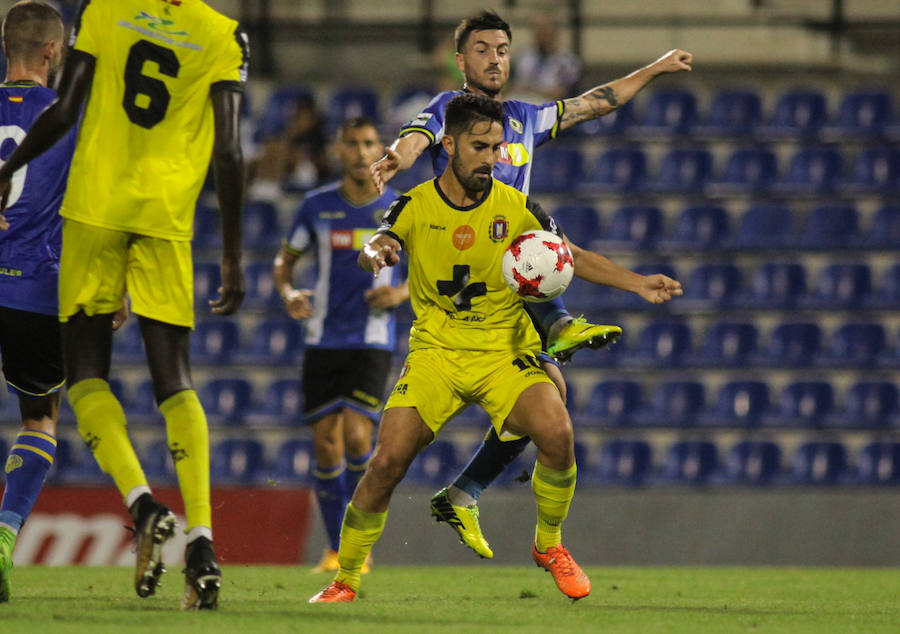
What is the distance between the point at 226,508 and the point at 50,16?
5.28 meters

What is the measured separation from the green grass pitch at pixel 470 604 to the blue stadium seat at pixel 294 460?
323 centimetres

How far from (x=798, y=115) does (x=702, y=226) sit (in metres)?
1.67

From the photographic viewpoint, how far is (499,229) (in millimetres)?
5645

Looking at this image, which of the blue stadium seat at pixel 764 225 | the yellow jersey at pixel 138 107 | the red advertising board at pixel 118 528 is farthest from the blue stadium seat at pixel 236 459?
the yellow jersey at pixel 138 107

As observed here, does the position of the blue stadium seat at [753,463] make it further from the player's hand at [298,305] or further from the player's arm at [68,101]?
the player's arm at [68,101]

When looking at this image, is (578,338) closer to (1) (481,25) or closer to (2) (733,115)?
(1) (481,25)

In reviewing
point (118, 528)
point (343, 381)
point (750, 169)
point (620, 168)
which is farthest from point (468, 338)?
point (750, 169)

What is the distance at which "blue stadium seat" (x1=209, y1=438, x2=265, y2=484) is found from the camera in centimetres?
1204

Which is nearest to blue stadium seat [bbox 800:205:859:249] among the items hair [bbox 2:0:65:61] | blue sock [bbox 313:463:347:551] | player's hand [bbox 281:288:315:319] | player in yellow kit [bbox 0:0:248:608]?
blue sock [bbox 313:463:347:551]

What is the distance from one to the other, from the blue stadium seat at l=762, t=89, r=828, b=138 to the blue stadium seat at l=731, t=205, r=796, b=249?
0.95m

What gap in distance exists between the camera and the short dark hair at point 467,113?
557 centimetres

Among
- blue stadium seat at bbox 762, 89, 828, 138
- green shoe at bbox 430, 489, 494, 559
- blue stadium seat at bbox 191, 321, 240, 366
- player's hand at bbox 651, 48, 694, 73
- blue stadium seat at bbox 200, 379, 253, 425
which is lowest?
blue stadium seat at bbox 200, 379, 253, 425

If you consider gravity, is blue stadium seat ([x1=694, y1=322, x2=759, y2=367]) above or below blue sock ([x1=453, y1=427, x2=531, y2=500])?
below

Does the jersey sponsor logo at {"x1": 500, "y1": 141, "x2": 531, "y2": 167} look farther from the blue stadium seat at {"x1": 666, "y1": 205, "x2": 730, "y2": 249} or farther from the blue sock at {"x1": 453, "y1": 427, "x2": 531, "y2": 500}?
the blue stadium seat at {"x1": 666, "y1": 205, "x2": 730, "y2": 249}
